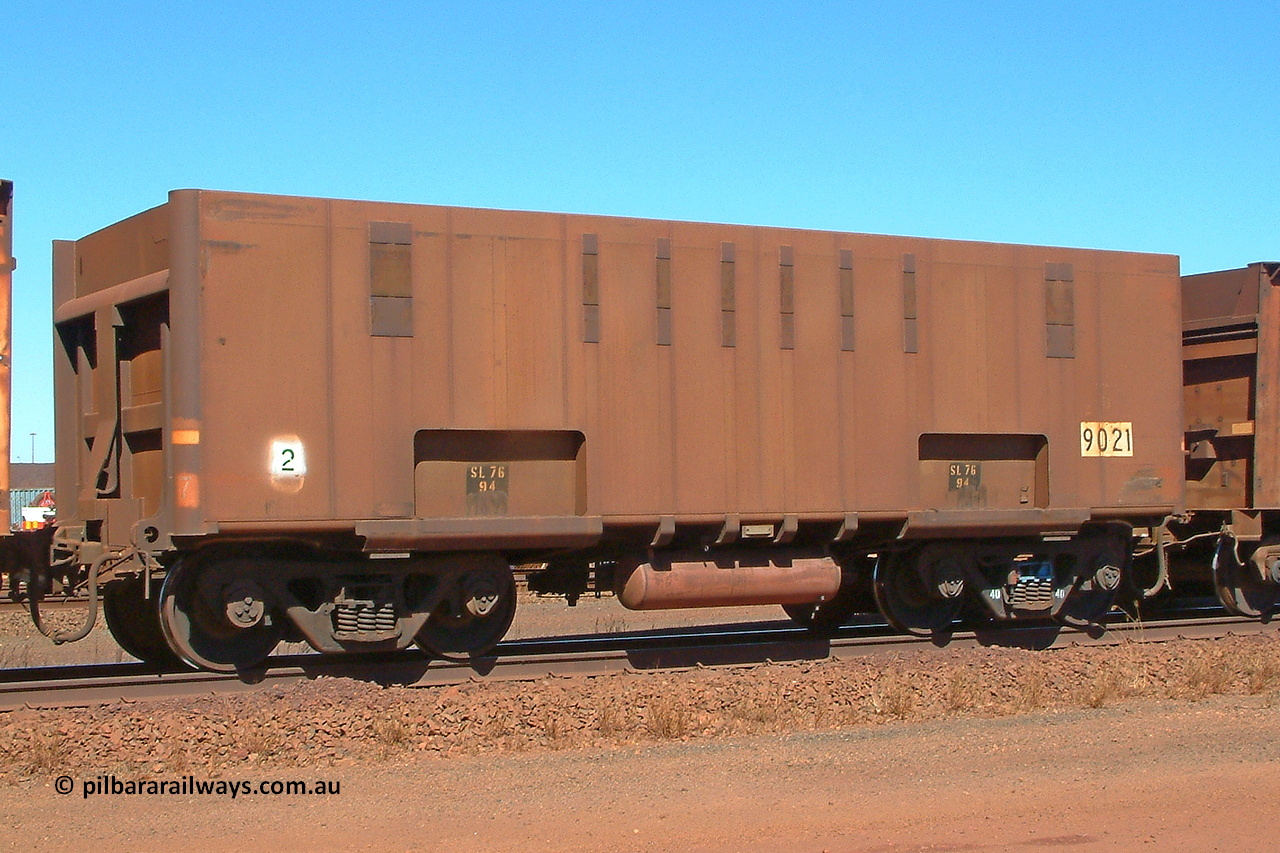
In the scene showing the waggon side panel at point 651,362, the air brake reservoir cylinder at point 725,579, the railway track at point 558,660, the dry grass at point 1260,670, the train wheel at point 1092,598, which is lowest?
the dry grass at point 1260,670

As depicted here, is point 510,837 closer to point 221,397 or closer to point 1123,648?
point 221,397

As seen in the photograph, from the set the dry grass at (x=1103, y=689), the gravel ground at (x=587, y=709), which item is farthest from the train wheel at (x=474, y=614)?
the dry grass at (x=1103, y=689)

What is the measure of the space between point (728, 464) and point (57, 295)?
5.47 metres

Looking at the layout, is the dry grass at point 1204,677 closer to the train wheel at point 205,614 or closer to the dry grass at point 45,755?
the train wheel at point 205,614

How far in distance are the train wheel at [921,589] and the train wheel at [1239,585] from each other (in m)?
2.96

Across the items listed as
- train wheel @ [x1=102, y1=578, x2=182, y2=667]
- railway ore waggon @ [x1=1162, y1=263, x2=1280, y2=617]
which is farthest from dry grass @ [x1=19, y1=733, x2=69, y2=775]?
railway ore waggon @ [x1=1162, y1=263, x2=1280, y2=617]

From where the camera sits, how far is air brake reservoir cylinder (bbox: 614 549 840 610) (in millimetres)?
9922

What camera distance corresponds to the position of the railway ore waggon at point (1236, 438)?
40.1ft

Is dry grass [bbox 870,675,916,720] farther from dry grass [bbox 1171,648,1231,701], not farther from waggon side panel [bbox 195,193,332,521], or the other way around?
waggon side panel [bbox 195,193,332,521]

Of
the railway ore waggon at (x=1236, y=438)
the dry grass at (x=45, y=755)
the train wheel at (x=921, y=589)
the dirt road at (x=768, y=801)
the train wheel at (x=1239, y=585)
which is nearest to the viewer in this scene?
the dirt road at (x=768, y=801)

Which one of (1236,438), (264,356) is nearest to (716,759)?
(264,356)

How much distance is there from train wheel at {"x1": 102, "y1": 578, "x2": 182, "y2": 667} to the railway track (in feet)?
0.51

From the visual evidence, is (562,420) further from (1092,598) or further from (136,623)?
(1092,598)

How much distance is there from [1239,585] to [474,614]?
7705 millimetres
